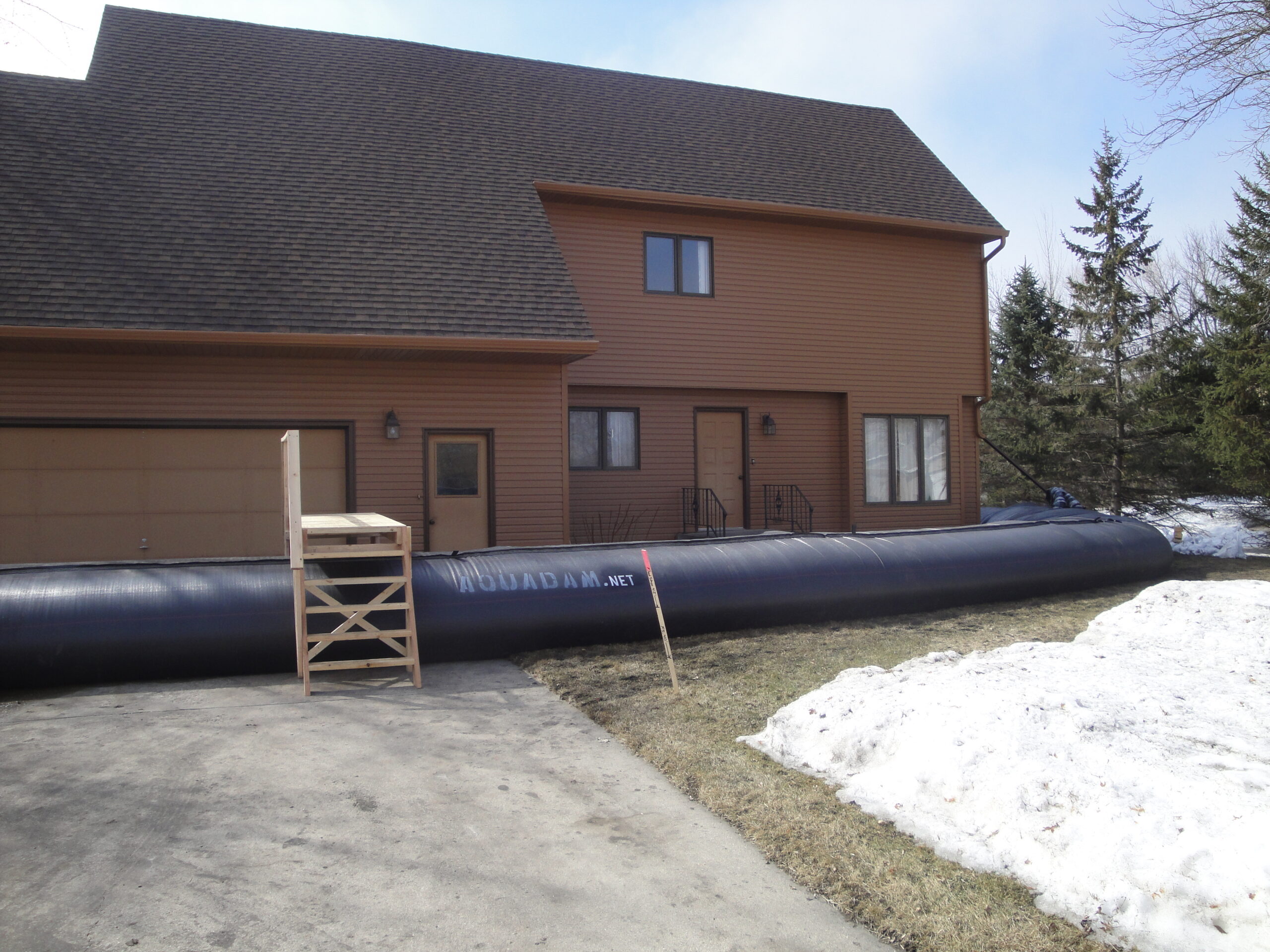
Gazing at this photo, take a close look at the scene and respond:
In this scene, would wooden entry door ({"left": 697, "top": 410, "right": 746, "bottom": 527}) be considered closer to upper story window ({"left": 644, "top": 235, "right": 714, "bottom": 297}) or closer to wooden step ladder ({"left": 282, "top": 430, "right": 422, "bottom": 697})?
upper story window ({"left": 644, "top": 235, "right": 714, "bottom": 297})

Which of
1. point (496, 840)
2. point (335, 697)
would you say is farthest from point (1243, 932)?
point (335, 697)

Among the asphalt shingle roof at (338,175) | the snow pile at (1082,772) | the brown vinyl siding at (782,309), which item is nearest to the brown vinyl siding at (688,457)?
the brown vinyl siding at (782,309)

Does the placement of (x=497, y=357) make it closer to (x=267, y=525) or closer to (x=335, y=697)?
(x=267, y=525)

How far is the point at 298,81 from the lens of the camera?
45.6ft

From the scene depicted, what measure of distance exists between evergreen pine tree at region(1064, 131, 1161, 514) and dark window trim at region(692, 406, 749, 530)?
10.8 m

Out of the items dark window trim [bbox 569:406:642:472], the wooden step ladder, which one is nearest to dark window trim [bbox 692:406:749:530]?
dark window trim [bbox 569:406:642:472]

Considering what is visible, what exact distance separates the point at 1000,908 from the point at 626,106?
14.9 meters

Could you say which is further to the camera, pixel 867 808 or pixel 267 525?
pixel 267 525

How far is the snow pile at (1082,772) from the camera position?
3119mm

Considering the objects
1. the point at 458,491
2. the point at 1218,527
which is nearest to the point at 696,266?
the point at 458,491

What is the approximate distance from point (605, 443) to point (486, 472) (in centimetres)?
222

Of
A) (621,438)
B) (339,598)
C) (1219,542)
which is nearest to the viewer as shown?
(339,598)

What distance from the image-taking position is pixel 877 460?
15.6m

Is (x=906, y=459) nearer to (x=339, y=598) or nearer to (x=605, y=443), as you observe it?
(x=605, y=443)
